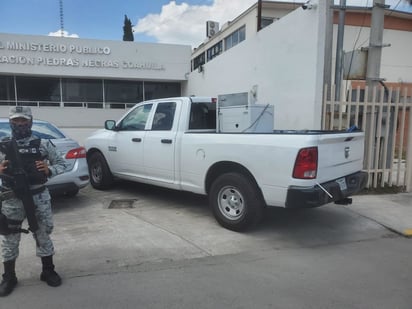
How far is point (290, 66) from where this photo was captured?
7.85 metres

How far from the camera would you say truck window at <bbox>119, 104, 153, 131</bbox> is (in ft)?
20.5

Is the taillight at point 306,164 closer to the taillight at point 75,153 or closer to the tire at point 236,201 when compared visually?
the tire at point 236,201

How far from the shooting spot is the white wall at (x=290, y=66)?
22.5ft

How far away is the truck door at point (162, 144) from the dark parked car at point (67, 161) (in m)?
1.11

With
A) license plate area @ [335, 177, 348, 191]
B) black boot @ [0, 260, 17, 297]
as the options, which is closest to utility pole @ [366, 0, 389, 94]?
license plate area @ [335, 177, 348, 191]

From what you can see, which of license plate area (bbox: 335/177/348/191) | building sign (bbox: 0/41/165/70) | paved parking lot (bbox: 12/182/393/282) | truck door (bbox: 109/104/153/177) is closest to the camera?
paved parking lot (bbox: 12/182/393/282)

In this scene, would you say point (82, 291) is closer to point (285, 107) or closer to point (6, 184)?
point (6, 184)

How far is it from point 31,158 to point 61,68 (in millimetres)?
15422

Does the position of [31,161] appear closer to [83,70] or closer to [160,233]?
[160,233]

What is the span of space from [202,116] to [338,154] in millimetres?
2355

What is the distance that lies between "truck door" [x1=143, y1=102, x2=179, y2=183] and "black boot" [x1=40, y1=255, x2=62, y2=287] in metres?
2.53

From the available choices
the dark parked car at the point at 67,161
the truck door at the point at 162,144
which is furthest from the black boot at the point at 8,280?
the truck door at the point at 162,144

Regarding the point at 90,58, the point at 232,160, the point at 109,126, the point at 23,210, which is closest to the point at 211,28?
the point at 90,58

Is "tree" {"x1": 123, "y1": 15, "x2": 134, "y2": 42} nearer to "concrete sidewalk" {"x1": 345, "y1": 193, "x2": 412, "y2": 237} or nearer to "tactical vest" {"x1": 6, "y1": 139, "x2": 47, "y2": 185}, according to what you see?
"concrete sidewalk" {"x1": 345, "y1": 193, "x2": 412, "y2": 237}
